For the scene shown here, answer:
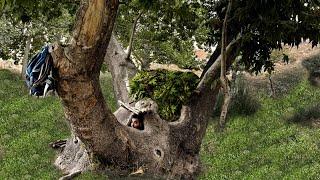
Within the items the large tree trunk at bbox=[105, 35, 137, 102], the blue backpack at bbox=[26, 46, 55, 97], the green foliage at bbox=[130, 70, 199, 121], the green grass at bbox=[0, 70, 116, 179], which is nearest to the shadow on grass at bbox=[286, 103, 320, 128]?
the green grass at bbox=[0, 70, 116, 179]

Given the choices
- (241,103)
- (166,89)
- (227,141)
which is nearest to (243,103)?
(241,103)

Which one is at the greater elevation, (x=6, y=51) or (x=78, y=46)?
(x=78, y=46)

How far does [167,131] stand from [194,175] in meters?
1.24

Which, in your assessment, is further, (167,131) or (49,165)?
(49,165)

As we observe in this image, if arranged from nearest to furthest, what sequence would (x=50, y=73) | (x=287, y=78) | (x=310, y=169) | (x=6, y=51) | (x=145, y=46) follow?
(x=50, y=73)
(x=310, y=169)
(x=145, y=46)
(x=6, y=51)
(x=287, y=78)

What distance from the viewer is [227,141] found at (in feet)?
61.7

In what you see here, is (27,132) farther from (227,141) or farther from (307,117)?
(307,117)

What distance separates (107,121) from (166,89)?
2.65m

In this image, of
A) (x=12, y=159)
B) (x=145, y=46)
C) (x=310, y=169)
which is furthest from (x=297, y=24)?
(x=145, y=46)

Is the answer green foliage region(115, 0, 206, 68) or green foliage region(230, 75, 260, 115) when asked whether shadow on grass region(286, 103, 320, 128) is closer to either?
green foliage region(230, 75, 260, 115)

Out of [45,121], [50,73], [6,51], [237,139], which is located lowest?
[237,139]

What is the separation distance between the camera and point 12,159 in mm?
14906

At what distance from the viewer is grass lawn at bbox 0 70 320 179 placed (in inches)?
600

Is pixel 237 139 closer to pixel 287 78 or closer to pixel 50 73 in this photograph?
pixel 287 78
